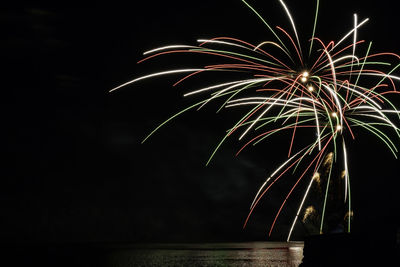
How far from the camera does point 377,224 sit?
13.4 meters

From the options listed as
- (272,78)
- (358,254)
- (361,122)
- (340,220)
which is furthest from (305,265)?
(272,78)

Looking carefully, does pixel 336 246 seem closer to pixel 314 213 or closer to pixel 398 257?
pixel 398 257

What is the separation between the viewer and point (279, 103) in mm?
17859

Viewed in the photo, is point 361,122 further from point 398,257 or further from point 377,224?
point 398,257

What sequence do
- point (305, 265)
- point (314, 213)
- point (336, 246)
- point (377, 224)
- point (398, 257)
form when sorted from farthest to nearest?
1. point (314, 213)
2. point (305, 265)
3. point (336, 246)
4. point (377, 224)
5. point (398, 257)

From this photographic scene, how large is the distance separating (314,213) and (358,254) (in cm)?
646

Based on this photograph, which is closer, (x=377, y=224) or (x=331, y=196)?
(x=377, y=224)

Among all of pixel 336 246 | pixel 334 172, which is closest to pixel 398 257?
pixel 336 246

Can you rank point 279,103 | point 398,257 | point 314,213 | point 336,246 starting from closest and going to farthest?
point 398,257 → point 336,246 → point 279,103 → point 314,213

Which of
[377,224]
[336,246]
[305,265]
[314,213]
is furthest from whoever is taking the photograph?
[314,213]

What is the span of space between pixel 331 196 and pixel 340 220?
1301 mm

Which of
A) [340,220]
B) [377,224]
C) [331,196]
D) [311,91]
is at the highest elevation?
[311,91]

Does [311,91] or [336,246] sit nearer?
[336,246]

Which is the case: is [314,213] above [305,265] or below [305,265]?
above
